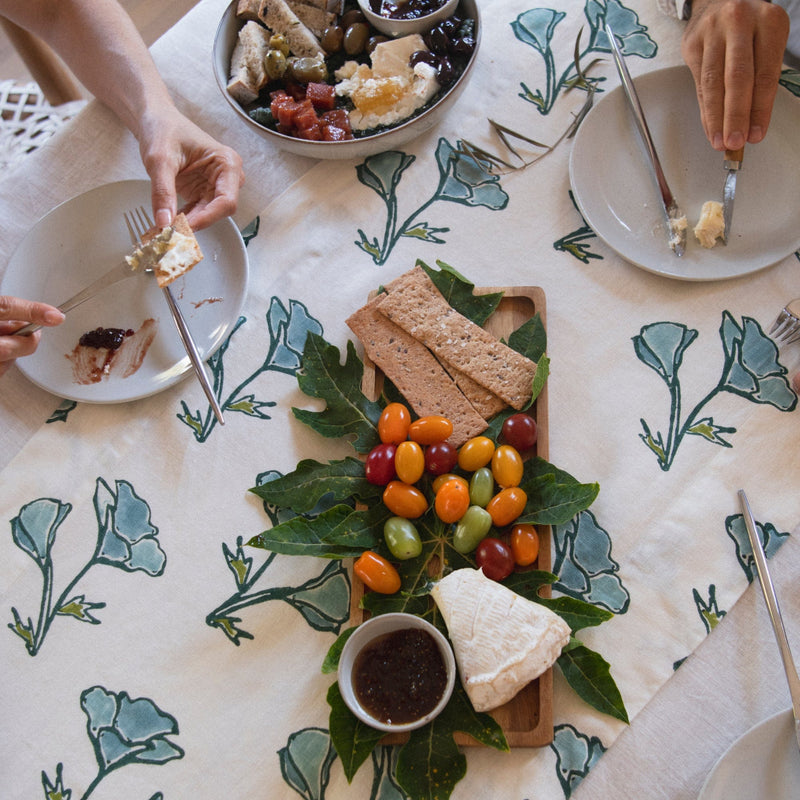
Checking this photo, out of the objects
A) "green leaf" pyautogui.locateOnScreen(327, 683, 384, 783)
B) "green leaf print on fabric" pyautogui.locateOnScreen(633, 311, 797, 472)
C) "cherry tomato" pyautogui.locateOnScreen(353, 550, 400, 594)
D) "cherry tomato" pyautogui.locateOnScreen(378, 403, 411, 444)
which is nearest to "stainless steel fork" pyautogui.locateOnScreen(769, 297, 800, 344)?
"green leaf print on fabric" pyautogui.locateOnScreen(633, 311, 797, 472)

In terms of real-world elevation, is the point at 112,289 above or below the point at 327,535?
above

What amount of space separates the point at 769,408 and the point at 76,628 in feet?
3.56

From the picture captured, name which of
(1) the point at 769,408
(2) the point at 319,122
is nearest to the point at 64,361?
(2) the point at 319,122

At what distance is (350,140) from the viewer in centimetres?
119

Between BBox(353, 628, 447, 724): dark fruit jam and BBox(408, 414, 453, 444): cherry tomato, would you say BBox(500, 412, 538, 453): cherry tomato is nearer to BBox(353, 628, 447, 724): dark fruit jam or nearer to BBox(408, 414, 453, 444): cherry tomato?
BBox(408, 414, 453, 444): cherry tomato

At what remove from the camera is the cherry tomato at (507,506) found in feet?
3.13

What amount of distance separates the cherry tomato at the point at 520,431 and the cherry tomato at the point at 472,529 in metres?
0.12

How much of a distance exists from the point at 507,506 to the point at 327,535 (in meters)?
0.26

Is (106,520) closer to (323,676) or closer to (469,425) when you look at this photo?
(323,676)

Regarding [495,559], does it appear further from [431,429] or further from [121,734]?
[121,734]

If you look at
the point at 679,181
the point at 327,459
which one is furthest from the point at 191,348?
the point at 679,181

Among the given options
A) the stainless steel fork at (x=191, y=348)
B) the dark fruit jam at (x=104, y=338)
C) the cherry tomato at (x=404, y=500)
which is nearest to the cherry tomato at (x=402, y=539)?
the cherry tomato at (x=404, y=500)

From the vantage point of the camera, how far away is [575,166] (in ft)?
3.85

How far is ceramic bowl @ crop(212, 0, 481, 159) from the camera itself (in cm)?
118
